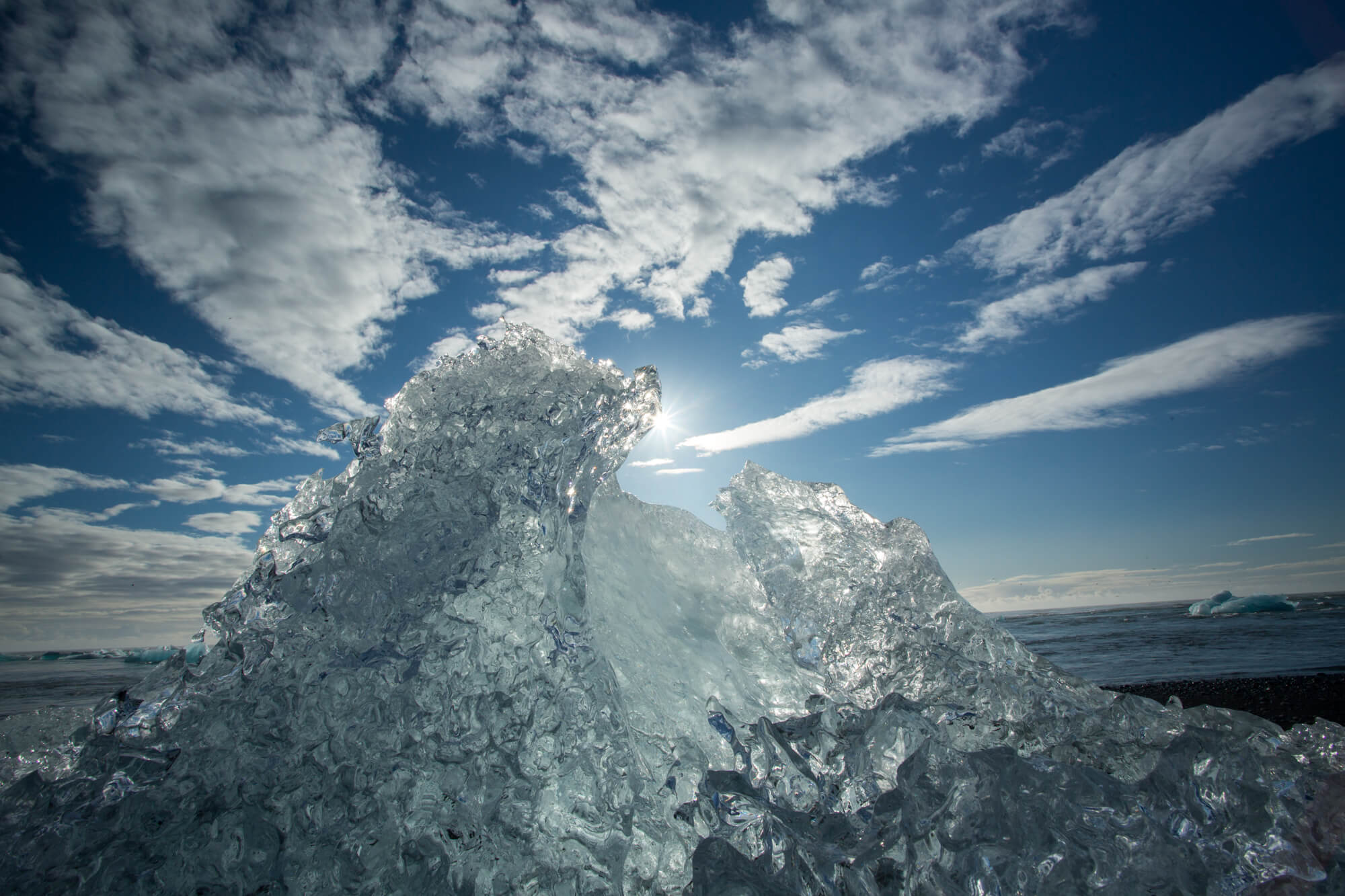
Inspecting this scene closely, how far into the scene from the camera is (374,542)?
241cm

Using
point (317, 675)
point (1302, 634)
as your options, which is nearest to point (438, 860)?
point (317, 675)

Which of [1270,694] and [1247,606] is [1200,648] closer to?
[1270,694]

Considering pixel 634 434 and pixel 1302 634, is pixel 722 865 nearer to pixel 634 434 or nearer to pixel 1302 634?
pixel 634 434

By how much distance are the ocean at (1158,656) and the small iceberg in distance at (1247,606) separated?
11.7 feet

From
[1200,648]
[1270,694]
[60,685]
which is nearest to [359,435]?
[1270,694]

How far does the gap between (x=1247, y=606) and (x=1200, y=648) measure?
883 inches

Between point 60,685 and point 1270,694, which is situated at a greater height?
point 60,685

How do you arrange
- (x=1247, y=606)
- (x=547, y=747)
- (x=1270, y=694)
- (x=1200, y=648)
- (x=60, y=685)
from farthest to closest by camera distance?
(x=1247, y=606), (x=60, y=685), (x=1200, y=648), (x=1270, y=694), (x=547, y=747)

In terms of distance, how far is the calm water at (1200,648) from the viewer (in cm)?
1086

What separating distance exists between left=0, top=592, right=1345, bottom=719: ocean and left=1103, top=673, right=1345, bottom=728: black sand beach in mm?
710

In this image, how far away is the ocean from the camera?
11.0 meters

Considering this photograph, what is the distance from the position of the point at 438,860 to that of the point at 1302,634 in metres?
23.4

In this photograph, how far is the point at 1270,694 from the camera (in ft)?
26.9

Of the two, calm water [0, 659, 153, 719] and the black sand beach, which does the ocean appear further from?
the black sand beach
